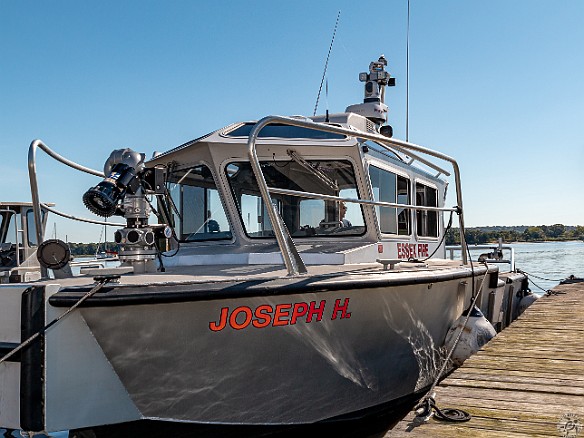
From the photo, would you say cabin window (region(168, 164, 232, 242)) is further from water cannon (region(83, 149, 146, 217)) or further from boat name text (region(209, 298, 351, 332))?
boat name text (region(209, 298, 351, 332))

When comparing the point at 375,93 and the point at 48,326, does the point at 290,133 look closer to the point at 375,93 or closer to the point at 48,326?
the point at 48,326

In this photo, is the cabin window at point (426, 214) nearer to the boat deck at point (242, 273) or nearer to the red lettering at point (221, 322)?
the boat deck at point (242, 273)

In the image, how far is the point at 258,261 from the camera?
450cm

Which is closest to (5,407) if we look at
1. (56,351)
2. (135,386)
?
(56,351)

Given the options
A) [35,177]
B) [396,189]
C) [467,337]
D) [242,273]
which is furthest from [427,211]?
[35,177]

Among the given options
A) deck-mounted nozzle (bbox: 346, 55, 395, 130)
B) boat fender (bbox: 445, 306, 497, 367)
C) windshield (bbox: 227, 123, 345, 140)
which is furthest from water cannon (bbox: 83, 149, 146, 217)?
deck-mounted nozzle (bbox: 346, 55, 395, 130)

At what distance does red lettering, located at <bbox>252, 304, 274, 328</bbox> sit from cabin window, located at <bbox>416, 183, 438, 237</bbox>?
2.87 meters

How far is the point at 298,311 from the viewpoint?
359cm

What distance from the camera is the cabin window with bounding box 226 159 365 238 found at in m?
4.86

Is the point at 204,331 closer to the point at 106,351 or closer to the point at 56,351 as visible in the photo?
the point at 106,351

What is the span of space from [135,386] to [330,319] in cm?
135

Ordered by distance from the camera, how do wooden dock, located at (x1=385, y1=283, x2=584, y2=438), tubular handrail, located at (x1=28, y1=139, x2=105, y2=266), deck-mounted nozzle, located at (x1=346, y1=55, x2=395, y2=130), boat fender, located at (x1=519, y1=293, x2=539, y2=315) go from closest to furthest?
wooden dock, located at (x1=385, y1=283, x2=584, y2=438) < tubular handrail, located at (x1=28, y1=139, x2=105, y2=266) < deck-mounted nozzle, located at (x1=346, y1=55, x2=395, y2=130) < boat fender, located at (x1=519, y1=293, x2=539, y2=315)

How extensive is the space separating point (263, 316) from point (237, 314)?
0.60ft

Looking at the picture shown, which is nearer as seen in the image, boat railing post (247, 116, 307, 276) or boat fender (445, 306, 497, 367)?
boat railing post (247, 116, 307, 276)
